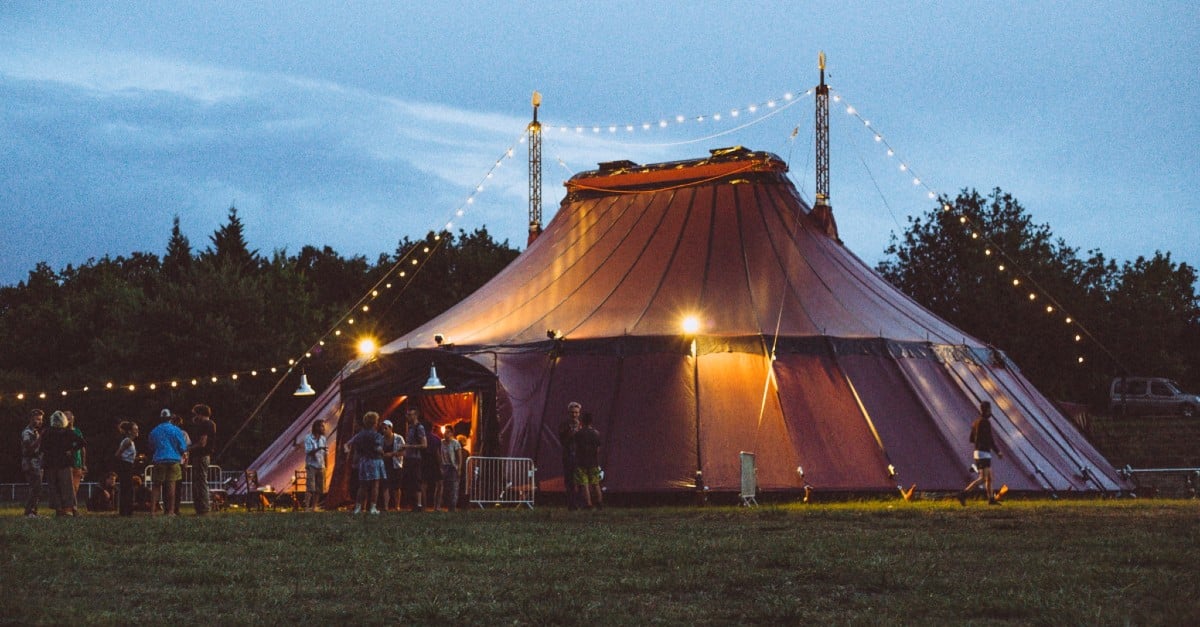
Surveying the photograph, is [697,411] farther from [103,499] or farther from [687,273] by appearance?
[103,499]

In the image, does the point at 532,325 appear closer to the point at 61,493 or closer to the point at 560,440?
the point at 560,440

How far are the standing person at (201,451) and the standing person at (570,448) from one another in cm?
408

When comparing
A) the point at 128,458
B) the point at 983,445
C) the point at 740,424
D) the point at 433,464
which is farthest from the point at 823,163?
the point at 128,458

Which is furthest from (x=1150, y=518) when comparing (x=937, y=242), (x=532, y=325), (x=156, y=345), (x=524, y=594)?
(x=937, y=242)

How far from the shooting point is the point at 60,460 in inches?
655

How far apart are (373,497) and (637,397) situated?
381 cm

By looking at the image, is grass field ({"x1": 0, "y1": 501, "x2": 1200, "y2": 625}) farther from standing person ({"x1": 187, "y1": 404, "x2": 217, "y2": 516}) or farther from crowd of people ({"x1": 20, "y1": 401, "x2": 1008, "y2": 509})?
standing person ({"x1": 187, "y1": 404, "x2": 217, "y2": 516})

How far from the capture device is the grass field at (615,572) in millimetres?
6117

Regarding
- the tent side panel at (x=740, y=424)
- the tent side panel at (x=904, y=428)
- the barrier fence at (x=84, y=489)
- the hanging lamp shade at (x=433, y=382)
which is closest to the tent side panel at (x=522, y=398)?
the hanging lamp shade at (x=433, y=382)

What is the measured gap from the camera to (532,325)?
19.4 meters

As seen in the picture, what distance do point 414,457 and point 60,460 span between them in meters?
4.13

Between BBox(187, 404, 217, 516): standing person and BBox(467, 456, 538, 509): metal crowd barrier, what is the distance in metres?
3.14

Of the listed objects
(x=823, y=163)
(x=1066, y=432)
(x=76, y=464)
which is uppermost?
(x=823, y=163)

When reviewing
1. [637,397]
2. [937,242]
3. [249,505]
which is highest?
[937,242]
